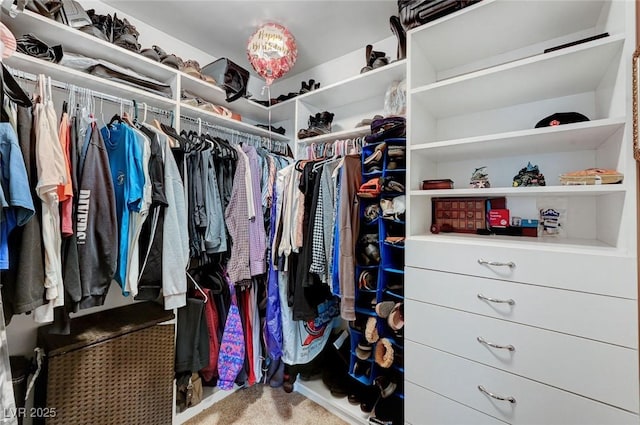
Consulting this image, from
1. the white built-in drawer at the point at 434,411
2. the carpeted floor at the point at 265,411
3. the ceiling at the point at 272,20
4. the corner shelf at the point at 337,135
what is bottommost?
the carpeted floor at the point at 265,411

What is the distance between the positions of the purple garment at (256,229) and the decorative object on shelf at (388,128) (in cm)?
72

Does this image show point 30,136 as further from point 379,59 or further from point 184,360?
point 379,59

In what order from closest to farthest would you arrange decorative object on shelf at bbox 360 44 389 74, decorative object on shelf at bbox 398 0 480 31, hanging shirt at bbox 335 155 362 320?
1. decorative object on shelf at bbox 398 0 480 31
2. hanging shirt at bbox 335 155 362 320
3. decorative object on shelf at bbox 360 44 389 74

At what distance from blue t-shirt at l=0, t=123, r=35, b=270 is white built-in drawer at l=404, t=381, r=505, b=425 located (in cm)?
164

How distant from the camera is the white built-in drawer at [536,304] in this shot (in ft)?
2.70

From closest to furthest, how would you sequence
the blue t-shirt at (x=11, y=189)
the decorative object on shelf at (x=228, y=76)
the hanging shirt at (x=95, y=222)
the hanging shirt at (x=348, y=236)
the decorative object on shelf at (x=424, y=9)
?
1. the blue t-shirt at (x=11, y=189)
2. the hanging shirt at (x=95, y=222)
3. the decorative object on shelf at (x=424, y=9)
4. the hanging shirt at (x=348, y=236)
5. the decorative object on shelf at (x=228, y=76)

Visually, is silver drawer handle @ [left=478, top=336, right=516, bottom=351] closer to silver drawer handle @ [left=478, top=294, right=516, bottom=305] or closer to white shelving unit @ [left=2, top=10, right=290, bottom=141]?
silver drawer handle @ [left=478, top=294, right=516, bottom=305]

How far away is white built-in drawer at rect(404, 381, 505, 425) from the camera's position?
3.51 ft

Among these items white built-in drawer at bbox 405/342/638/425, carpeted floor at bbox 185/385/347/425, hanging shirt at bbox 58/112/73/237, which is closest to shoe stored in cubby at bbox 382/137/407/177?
white built-in drawer at bbox 405/342/638/425

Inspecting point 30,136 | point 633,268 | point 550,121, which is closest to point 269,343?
point 30,136

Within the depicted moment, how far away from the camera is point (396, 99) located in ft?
5.18

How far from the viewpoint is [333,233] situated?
1461 millimetres

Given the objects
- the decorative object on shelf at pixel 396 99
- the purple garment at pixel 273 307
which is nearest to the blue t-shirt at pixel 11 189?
the purple garment at pixel 273 307

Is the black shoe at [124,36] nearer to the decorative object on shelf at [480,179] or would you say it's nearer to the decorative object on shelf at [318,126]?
the decorative object on shelf at [318,126]
